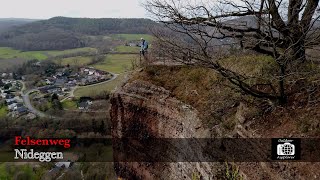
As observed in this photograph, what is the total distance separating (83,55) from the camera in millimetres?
84375

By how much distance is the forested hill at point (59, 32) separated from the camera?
98938mm

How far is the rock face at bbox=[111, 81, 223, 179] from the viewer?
849 cm

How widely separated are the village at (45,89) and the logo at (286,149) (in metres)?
40.6

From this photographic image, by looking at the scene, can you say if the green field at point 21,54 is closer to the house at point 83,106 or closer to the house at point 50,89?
the house at point 50,89

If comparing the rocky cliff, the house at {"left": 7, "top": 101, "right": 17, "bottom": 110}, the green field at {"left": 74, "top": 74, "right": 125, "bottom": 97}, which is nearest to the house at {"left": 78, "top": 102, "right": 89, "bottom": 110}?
the green field at {"left": 74, "top": 74, "right": 125, "bottom": 97}

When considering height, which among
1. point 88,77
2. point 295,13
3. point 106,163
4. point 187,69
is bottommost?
point 106,163

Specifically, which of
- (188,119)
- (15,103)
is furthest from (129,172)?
(15,103)

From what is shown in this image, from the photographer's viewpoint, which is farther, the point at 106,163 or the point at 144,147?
the point at 106,163

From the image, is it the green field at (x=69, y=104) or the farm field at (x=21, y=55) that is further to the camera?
the farm field at (x=21, y=55)

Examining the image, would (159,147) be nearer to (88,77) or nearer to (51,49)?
(88,77)

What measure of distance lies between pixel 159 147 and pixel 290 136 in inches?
180

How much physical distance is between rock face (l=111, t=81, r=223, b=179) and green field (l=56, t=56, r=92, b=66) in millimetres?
64325

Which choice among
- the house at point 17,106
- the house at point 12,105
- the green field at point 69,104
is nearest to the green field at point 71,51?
the house at point 12,105

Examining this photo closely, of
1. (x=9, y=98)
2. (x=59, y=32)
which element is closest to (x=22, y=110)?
(x=9, y=98)
